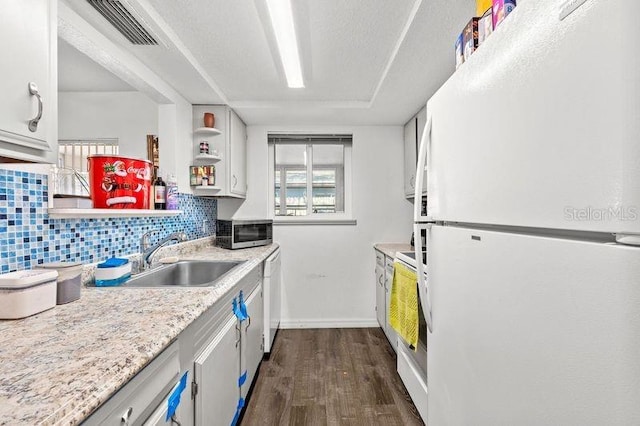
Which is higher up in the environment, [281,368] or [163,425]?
[163,425]

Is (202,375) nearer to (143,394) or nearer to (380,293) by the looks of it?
(143,394)

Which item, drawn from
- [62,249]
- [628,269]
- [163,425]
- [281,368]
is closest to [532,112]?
[628,269]

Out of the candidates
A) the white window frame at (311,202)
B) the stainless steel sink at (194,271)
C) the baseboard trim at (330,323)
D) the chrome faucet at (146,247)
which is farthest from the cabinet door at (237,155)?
the baseboard trim at (330,323)

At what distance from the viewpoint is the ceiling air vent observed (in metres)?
1.34

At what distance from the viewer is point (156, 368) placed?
77cm

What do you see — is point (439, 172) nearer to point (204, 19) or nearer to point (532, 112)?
point (532, 112)

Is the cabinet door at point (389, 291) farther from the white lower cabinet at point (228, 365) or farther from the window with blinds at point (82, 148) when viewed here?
the window with blinds at point (82, 148)

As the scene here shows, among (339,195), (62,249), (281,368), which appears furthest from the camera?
(339,195)

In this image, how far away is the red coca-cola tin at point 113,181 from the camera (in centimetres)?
152

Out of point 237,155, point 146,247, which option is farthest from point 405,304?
point 237,155

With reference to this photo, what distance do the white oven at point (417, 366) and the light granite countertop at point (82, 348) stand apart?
1.15 m

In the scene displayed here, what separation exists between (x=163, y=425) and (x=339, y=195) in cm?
283

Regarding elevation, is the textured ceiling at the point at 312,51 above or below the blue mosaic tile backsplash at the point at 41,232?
above

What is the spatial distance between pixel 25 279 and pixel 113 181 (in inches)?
30.9
